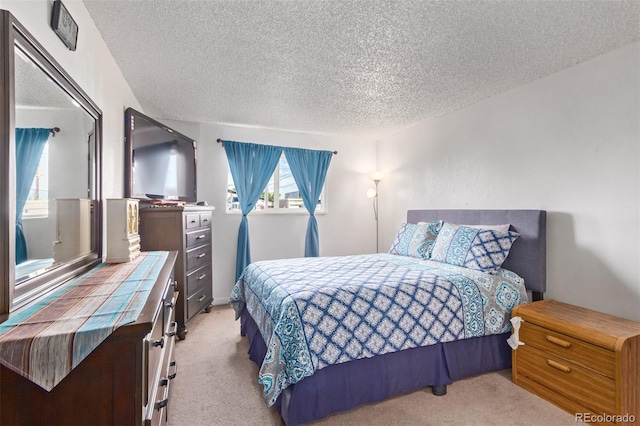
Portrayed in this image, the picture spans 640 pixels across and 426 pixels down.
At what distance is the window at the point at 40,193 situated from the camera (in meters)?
1.04

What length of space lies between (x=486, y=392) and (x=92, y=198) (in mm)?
2812

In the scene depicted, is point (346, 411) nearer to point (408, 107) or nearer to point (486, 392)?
point (486, 392)

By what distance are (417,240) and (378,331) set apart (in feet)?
5.11

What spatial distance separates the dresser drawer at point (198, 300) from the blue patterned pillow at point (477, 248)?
250cm

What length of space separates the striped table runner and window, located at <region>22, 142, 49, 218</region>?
0.31 meters

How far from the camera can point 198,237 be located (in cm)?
313

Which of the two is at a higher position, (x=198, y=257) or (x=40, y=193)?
(x=40, y=193)

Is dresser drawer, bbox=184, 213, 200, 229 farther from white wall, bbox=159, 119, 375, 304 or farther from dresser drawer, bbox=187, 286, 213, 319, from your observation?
white wall, bbox=159, 119, 375, 304

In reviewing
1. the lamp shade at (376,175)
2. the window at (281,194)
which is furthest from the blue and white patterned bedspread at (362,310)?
the lamp shade at (376,175)

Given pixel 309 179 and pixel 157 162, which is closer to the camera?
pixel 157 162

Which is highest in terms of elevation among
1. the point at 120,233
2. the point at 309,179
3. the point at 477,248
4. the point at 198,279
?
the point at 309,179

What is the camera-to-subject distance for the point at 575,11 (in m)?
1.69

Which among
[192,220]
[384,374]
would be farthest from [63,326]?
[192,220]

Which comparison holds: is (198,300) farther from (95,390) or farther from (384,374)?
(95,390)
